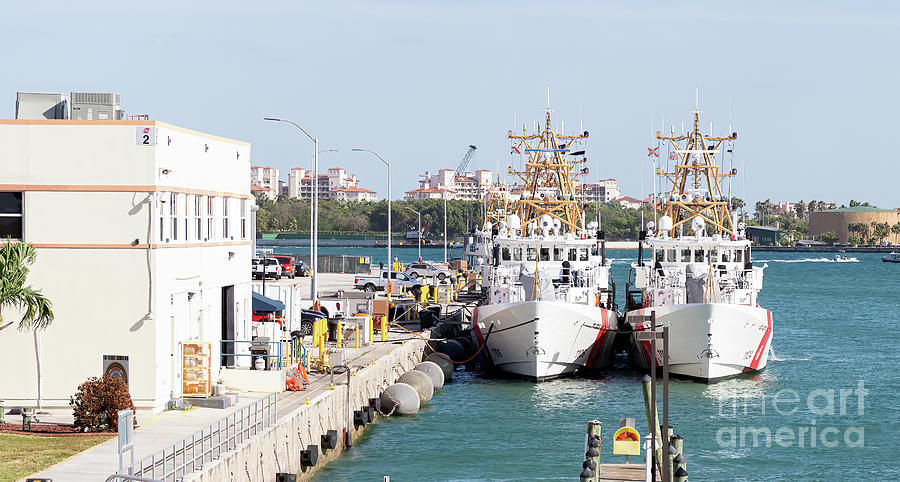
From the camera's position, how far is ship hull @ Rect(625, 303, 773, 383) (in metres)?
47.3

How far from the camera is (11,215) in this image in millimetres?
29875

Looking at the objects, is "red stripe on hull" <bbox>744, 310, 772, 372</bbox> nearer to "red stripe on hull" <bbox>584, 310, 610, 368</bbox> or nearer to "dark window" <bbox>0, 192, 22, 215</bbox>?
"red stripe on hull" <bbox>584, 310, 610, 368</bbox>

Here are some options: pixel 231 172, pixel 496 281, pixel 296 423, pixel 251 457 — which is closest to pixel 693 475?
pixel 296 423

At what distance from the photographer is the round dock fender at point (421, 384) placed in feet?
145

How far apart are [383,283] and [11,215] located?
48573 millimetres

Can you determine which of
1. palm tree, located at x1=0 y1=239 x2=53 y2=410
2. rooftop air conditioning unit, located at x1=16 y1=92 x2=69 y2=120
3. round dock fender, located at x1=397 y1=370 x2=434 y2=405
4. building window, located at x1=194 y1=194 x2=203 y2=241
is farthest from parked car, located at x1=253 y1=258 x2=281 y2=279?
palm tree, located at x1=0 y1=239 x2=53 y2=410

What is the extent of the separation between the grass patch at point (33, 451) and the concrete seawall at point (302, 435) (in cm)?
317

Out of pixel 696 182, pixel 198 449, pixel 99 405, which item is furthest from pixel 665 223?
pixel 198 449

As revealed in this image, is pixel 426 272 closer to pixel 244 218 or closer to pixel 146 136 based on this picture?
pixel 244 218

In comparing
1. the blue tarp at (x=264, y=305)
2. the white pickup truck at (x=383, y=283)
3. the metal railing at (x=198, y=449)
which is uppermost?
the blue tarp at (x=264, y=305)

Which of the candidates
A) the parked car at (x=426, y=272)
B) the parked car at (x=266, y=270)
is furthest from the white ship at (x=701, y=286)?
the parked car at (x=426, y=272)

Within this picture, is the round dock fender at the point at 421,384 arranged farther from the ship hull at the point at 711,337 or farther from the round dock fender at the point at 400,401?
the ship hull at the point at 711,337

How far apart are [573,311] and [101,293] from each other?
887 inches

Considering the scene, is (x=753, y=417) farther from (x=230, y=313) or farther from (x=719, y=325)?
(x=230, y=313)
